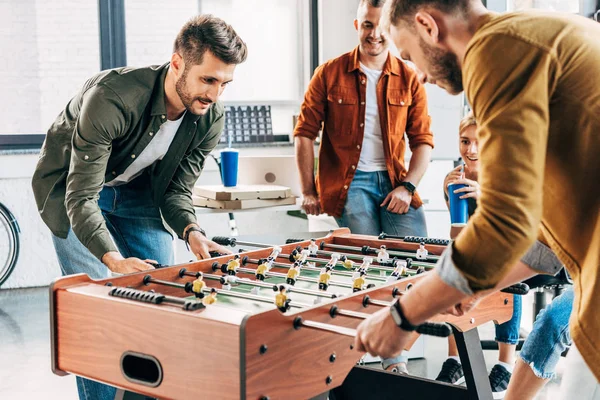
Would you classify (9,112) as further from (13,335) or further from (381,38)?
(381,38)

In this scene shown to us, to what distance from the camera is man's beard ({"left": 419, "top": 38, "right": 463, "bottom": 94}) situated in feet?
4.59

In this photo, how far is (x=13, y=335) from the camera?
4.21 meters

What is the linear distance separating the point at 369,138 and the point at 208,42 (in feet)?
4.22

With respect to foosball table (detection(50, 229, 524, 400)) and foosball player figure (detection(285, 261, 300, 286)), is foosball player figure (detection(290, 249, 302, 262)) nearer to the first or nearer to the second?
foosball table (detection(50, 229, 524, 400))

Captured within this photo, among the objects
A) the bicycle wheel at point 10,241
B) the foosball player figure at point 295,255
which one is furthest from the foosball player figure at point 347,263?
the bicycle wheel at point 10,241

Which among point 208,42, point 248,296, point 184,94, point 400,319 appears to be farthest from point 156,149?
point 400,319

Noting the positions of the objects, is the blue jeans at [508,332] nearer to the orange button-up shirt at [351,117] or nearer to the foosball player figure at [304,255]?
the orange button-up shirt at [351,117]

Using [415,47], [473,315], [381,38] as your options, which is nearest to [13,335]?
[381,38]

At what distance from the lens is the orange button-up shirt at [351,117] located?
3469 millimetres

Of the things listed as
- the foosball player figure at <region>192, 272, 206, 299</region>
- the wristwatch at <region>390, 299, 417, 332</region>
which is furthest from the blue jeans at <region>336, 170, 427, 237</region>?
A: the wristwatch at <region>390, 299, 417, 332</region>

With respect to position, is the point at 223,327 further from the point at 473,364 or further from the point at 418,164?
the point at 418,164

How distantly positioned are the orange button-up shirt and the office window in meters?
2.72

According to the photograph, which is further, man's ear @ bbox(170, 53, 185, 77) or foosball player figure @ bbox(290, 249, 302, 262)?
man's ear @ bbox(170, 53, 185, 77)

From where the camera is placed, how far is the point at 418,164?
3.55 meters
